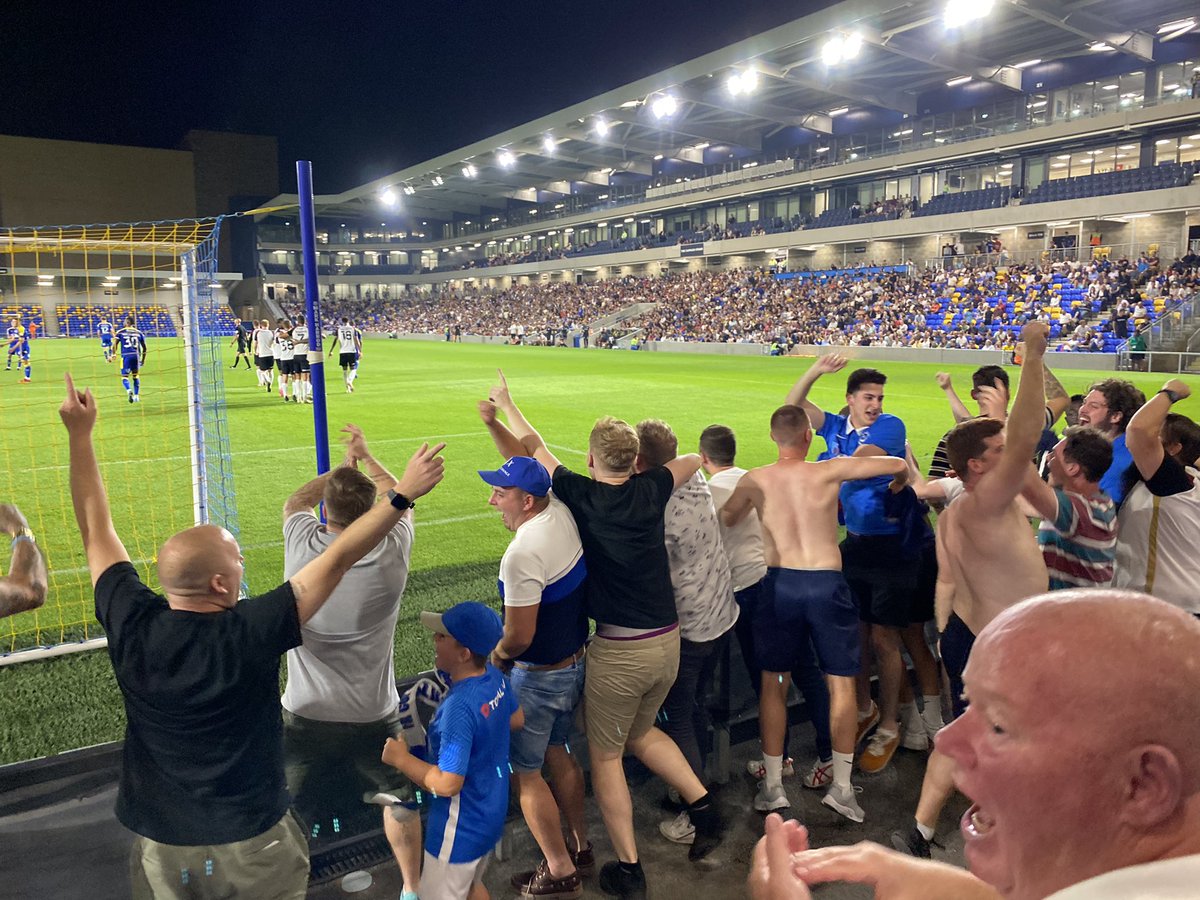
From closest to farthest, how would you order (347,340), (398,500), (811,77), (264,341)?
(398,500), (264,341), (347,340), (811,77)

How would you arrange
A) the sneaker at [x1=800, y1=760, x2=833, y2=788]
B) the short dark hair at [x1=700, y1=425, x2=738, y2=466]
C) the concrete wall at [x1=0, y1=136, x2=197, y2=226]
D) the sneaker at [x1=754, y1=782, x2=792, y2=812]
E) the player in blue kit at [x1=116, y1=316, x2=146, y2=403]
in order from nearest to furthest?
the sneaker at [x1=754, y1=782, x2=792, y2=812] < the sneaker at [x1=800, y1=760, x2=833, y2=788] < the short dark hair at [x1=700, y1=425, x2=738, y2=466] < the player in blue kit at [x1=116, y1=316, x2=146, y2=403] < the concrete wall at [x1=0, y1=136, x2=197, y2=226]

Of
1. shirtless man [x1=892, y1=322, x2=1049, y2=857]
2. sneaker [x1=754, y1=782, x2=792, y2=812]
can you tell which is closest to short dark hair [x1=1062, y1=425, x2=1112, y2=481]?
shirtless man [x1=892, y1=322, x2=1049, y2=857]

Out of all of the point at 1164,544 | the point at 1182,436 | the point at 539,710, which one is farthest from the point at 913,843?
the point at 1182,436

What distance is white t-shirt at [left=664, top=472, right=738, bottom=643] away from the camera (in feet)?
13.4

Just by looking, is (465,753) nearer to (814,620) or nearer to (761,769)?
(814,620)

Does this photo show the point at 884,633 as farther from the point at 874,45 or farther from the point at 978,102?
the point at 978,102

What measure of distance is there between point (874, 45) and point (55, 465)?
111 feet

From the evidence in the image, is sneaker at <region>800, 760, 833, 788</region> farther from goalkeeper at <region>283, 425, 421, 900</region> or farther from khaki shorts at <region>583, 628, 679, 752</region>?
goalkeeper at <region>283, 425, 421, 900</region>

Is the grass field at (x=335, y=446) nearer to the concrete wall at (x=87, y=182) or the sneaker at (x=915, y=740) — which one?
the sneaker at (x=915, y=740)

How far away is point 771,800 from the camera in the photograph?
13.4ft

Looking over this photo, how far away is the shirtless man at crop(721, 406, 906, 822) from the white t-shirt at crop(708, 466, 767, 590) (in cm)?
30

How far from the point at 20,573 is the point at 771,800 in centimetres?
340

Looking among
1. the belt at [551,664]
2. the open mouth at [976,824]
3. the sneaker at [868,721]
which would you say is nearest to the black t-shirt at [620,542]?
the belt at [551,664]

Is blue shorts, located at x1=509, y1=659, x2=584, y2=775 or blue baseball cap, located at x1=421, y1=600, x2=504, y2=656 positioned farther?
blue shorts, located at x1=509, y1=659, x2=584, y2=775
